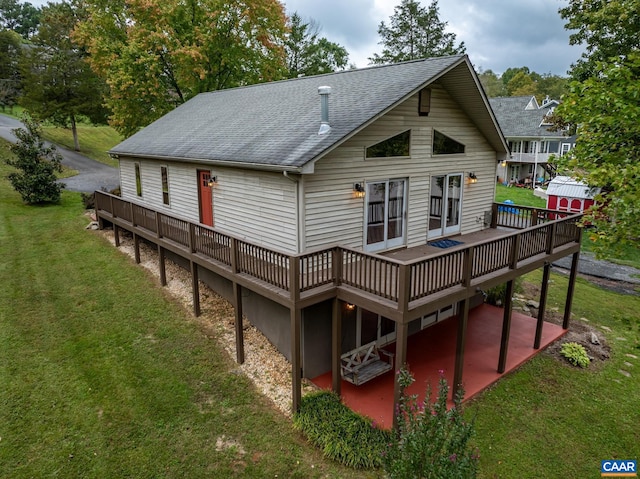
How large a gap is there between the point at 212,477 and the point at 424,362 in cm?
540

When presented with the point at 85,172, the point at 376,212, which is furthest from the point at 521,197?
the point at 85,172

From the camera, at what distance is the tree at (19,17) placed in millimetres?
75250

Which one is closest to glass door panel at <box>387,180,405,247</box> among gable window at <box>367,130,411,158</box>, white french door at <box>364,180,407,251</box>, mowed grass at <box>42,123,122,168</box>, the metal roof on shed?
white french door at <box>364,180,407,251</box>

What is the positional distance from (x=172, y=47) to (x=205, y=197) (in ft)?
47.0

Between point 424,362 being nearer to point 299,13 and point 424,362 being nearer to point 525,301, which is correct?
point 525,301

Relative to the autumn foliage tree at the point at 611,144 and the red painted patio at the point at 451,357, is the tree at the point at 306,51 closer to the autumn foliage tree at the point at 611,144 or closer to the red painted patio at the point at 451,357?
the red painted patio at the point at 451,357

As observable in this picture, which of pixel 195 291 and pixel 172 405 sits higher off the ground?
pixel 195 291

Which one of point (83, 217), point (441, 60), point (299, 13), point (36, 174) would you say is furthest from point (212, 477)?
point (299, 13)

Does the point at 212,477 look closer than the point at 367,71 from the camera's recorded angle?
Yes

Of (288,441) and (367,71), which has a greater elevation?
(367,71)

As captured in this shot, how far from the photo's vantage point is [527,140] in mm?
38625

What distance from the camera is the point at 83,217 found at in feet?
63.9

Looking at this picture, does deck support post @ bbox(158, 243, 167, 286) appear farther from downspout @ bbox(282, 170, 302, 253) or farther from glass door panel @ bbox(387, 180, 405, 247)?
glass door panel @ bbox(387, 180, 405, 247)

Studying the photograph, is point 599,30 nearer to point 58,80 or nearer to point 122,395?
point 122,395
